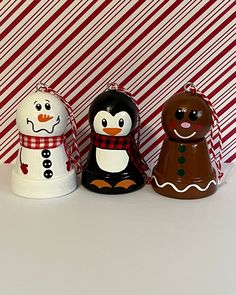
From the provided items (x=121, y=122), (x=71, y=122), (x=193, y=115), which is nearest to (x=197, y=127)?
(x=193, y=115)

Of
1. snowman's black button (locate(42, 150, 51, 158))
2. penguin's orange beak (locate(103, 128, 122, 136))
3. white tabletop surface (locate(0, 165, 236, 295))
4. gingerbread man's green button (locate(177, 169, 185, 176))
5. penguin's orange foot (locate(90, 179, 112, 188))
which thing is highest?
penguin's orange beak (locate(103, 128, 122, 136))

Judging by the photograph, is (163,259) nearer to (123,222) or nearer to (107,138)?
(123,222)

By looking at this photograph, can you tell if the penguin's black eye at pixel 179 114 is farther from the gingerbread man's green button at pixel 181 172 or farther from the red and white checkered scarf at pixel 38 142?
the red and white checkered scarf at pixel 38 142

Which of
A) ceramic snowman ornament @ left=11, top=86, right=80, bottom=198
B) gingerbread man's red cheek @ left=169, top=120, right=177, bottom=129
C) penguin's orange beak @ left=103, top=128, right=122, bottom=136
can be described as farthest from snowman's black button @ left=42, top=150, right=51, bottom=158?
gingerbread man's red cheek @ left=169, top=120, right=177, bottom=129

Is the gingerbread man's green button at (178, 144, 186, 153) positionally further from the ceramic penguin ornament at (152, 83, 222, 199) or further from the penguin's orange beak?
the penguin's orange beak

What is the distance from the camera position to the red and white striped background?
3.13 feet

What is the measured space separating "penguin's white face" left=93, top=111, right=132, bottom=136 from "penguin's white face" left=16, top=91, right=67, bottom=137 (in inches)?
2.4

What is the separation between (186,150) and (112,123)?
0.42 ft

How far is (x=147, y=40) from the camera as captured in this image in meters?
0.96

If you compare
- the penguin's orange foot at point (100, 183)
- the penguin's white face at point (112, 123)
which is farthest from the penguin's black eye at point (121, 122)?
the penguin's orange foot at point (100, 183)

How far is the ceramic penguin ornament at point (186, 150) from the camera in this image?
83 centimetres

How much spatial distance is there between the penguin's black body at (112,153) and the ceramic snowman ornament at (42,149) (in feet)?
0.15

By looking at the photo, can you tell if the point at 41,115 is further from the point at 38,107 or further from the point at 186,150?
the point at 186,150

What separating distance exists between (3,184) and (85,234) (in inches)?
9.8
